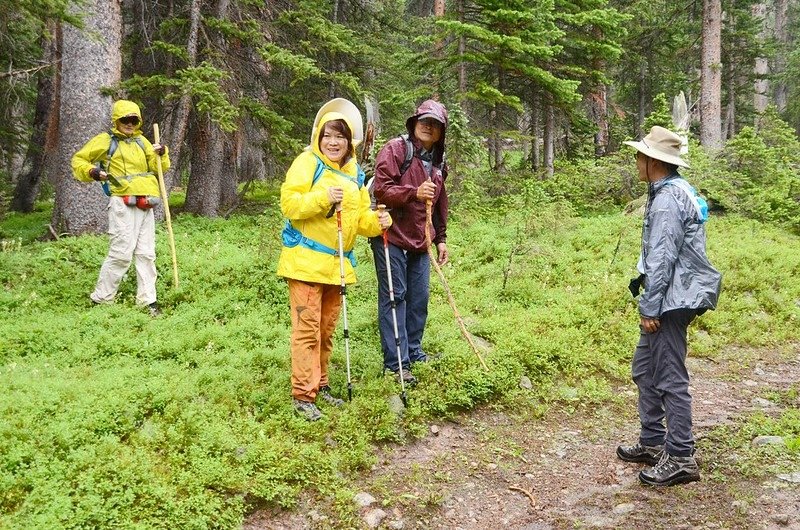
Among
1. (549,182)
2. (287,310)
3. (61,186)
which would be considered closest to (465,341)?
(287,310)

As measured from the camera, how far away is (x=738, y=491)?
13.8 ft

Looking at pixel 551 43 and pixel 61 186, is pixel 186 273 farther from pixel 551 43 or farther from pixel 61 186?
pixel 551 43

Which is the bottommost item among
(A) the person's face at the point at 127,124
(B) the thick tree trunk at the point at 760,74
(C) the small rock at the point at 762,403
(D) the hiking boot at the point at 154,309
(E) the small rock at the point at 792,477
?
(E) the small rock at the point at 792,477

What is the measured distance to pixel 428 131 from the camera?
557 centimetres

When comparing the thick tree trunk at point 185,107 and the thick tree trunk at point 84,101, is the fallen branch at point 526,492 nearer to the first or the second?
the thick tree trunk at point 84,101

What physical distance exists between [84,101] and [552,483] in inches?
358

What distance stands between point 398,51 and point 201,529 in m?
13.4

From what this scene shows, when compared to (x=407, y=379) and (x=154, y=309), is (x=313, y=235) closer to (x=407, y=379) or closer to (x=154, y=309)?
(x=407, y=379)

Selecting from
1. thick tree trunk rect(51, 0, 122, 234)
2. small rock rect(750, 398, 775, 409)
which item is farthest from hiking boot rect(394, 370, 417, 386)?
thick tree trunk rect(51, 0, 122, 234)

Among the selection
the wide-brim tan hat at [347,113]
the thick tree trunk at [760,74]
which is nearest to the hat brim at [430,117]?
the wide-brim tan hat at [347,113]

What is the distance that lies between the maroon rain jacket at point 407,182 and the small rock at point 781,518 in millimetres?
3576

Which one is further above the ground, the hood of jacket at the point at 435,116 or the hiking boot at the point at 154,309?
the hood of jacket at the point at 435,116

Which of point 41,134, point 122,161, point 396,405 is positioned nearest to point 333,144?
point 396,405

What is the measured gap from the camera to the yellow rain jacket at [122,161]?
7.16 m
